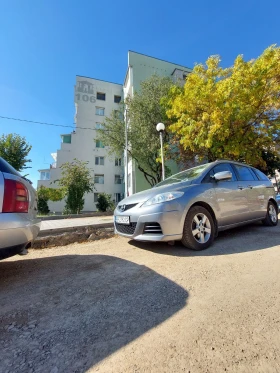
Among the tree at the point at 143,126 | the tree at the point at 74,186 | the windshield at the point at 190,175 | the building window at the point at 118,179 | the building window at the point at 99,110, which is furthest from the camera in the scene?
the building window at the point at 99,110

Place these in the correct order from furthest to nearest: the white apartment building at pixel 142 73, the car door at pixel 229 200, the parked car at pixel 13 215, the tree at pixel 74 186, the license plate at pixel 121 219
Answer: the white apartment building at pixel 142 73 → the tree at pixel 74 186 → the car door at pixel 229 200 → the license plate at pixel 121 219 → the parked car at pixel 13 215

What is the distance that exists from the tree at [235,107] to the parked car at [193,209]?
535cm

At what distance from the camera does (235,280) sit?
201 cm

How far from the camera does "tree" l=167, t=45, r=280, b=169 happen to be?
8328mm

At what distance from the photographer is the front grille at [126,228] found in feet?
10.2

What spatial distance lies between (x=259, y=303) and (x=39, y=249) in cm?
387

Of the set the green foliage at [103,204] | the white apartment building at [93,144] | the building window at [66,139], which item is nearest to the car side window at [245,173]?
the green foliage at [103,204]

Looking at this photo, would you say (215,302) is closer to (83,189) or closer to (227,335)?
(227,335)

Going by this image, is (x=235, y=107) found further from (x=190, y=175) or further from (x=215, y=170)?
(x=190, y=175)

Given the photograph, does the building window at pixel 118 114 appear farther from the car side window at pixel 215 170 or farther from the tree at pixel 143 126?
the car side window at pixel 215 170

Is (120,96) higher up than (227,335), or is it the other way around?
(120,96)

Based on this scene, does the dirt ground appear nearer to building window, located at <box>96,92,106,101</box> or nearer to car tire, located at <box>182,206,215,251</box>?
car tire, located at <box>182,206,215,251</box>

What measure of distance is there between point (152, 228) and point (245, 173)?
9.68 ft

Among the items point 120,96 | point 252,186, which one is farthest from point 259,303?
point 120,96
